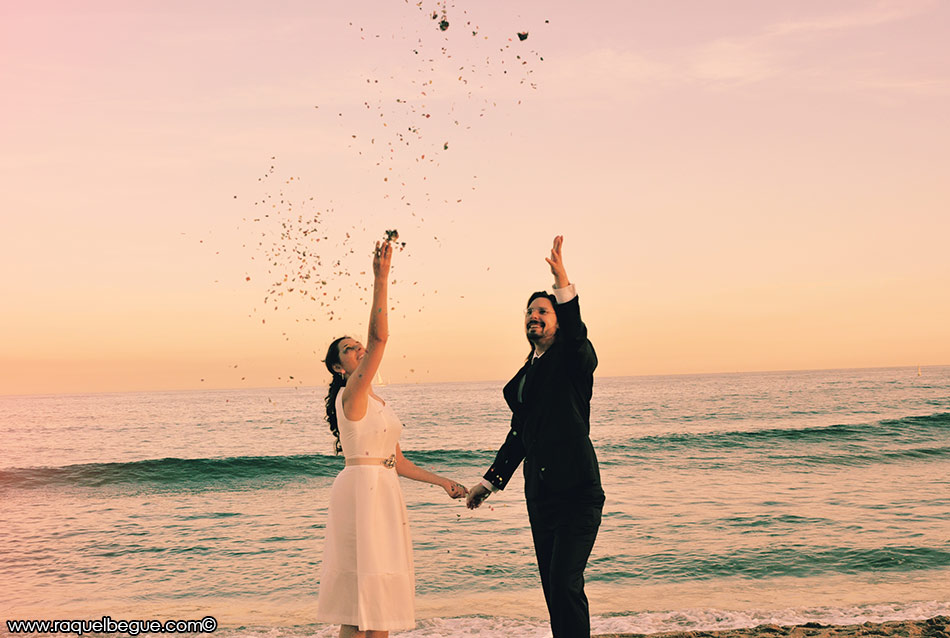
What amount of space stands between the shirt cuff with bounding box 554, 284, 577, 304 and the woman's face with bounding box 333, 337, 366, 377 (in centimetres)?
116

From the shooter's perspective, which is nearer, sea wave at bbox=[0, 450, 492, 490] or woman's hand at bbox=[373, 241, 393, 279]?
woman's hand at bbox=[373, 241, 393, 279]

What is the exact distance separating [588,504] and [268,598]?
5960mm

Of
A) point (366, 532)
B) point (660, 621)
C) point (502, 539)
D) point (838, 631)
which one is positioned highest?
point (366, 532)

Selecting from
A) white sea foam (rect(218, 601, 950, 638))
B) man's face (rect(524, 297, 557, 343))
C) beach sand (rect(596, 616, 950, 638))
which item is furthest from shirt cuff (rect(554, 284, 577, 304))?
white sea foam (rect(218, 601, 950, 638))

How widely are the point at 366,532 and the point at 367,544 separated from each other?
2.5 inches

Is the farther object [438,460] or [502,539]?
[438,460]

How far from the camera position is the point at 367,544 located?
13.8 feet

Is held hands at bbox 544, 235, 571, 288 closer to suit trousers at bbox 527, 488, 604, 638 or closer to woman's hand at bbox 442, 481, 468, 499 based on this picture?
suit trousers at bbox 527, 488, 604, 638

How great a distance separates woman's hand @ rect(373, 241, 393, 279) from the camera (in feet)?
12.9

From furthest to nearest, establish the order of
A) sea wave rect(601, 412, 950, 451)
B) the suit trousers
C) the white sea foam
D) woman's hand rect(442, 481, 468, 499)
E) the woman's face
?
1. sea wave rect(601, 412, 950, 451)
2. the white sea foam
3. woman's hand rect(442, 481, 468, 499)
4. the woman's face
5. the suit trousers

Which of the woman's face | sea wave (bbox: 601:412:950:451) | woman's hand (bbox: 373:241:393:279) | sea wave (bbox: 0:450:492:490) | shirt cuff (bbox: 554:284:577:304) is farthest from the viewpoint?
sea wave (bbox: 601:412:950:451)

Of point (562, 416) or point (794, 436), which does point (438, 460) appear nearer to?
point (794, 436)

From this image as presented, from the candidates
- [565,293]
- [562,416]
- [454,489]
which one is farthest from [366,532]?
[565,293]

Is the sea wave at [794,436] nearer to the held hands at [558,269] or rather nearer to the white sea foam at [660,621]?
the white sea foam at [660,621]
